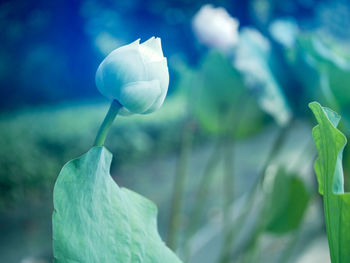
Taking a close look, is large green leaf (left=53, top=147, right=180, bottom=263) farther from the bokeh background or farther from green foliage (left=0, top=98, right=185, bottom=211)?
green foliage (left=0, top=98, right=185, bottom=211)

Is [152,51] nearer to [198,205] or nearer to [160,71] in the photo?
[160,71]

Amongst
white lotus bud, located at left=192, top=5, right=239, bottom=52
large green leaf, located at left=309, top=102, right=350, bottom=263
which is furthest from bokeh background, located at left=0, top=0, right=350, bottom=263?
large green leaf, located at left=309, top=102, right=350, bottom=263

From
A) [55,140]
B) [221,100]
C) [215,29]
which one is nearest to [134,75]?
[215,29]

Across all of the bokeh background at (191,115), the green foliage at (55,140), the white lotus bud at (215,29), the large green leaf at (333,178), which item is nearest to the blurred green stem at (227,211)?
the bokeh background at (191,115)

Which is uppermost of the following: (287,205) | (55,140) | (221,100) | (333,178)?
(55,140)

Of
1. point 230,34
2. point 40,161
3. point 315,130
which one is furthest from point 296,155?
point 315,130

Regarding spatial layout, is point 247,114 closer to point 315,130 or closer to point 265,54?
point 265,54
